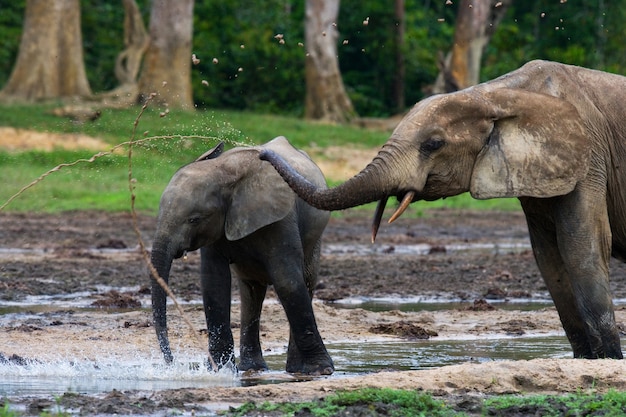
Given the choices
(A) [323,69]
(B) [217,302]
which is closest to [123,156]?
(A) [323,69]

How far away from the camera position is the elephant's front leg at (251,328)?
1021cm

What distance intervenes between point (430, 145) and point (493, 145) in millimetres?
450

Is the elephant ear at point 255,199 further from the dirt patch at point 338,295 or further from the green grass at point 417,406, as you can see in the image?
the green grass at point 417,406

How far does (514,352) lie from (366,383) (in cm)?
299

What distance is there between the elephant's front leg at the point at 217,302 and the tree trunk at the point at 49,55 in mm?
23987

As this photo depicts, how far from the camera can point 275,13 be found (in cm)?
3997

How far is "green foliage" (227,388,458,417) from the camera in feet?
23.6

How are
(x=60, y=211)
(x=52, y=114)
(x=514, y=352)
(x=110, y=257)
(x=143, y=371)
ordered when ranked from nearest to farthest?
(x=143, y=371) < (x=514, y=352) < (x=110, y=257) < (x=60, y=211) < (x=52, y=114)

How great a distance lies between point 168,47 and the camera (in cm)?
3266

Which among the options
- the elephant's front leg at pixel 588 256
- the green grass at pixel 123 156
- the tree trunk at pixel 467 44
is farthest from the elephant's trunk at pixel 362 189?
the tree trunk at pixel 467 44

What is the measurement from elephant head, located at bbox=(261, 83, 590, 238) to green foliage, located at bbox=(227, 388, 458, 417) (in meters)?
1.50

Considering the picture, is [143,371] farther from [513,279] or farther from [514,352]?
[513,279]

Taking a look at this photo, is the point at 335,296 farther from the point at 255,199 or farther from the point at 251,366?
the point at 255,199

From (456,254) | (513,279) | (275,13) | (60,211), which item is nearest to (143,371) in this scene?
(513,279)
